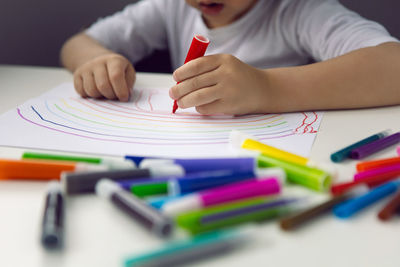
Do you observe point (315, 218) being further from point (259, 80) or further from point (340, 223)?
point (259, 80)

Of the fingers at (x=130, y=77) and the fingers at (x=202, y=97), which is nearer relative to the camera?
the fingers at (x=202, y=97)

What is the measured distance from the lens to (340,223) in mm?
292

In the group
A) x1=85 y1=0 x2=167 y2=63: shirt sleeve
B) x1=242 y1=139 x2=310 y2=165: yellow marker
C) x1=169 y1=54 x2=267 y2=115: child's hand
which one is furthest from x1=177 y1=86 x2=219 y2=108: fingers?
x1=85 y1=0 x2=167 y2=63: shirt sleeve

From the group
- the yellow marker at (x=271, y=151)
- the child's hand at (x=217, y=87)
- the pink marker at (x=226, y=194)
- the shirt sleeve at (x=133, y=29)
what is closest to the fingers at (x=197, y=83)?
the child's hand at (x=217, y=87)

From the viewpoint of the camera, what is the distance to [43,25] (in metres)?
1.05

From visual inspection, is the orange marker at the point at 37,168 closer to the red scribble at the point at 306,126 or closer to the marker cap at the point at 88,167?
the marker cap at the point at 88,167

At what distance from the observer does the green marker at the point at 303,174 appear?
1.07 ft

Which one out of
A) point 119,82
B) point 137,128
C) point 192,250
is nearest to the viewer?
point 192,250

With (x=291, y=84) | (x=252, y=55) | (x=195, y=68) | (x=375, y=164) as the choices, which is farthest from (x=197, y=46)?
(x=252, y=55)

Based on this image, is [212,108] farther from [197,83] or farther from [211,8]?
[211,8]

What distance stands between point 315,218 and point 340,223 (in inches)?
0.6

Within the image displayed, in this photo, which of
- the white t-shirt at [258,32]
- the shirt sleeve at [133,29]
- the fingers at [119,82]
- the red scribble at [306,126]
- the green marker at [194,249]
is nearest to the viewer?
the green marker at [194,249]

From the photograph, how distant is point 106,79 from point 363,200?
15.4 inches

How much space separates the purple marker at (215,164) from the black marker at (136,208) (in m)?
0.05
